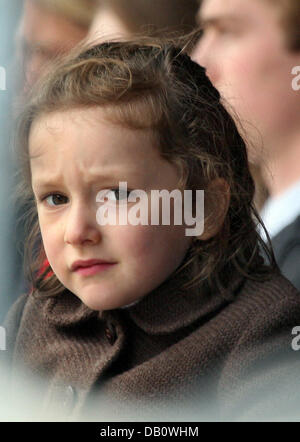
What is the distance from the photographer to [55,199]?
63 centimetres

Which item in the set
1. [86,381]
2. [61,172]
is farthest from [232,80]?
[86,381]

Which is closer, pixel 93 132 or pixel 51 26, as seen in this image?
pixel 93 132

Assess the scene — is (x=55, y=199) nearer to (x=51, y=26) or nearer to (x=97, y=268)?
(x=97, y=268)

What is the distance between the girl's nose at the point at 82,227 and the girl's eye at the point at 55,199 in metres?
0.02

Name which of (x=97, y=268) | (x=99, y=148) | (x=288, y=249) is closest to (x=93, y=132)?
(x=99, y=148)

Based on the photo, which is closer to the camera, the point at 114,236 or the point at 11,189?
the point at 114,236

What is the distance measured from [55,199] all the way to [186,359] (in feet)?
0.62

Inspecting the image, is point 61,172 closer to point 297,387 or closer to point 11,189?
point 11,189

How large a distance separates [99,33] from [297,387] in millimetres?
386

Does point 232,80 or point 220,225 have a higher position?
point 232,80

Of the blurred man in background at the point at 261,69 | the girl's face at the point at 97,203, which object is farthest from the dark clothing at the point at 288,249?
the girl's face at the point at 97,203

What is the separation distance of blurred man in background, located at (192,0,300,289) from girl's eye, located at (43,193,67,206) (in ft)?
0.62

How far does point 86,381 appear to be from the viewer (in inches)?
25.7

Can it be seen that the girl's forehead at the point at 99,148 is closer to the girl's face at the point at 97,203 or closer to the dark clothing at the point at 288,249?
the girl's face at the point at 97,203
